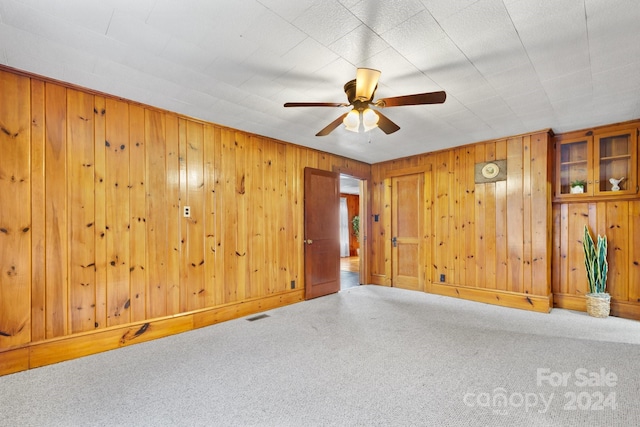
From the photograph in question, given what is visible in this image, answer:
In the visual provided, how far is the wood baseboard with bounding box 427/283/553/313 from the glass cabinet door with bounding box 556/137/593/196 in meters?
1.48

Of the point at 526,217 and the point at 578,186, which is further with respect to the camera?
the point at 526,217

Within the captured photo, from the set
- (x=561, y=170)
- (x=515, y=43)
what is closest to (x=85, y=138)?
(x=515, y=43)

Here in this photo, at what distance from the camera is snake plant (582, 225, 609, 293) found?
354cm

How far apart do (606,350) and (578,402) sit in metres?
1.17

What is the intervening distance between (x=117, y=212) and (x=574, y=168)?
18.4 ft

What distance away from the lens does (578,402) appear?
5.99ft

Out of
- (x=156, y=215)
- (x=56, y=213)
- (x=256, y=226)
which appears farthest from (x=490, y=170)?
(x=56, y=213)

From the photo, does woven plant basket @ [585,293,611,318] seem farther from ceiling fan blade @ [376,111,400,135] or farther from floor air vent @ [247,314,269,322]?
floor air vent @ [247,314,269,322]

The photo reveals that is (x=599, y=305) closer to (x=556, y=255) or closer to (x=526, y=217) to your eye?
(x=556, y=255)

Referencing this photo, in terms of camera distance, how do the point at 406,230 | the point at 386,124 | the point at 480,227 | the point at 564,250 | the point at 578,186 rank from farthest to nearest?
1. the point at 406,230
2. the point at 480,227
3. the point at 564,250
4. the point at 578,186
5. the point at 386,124

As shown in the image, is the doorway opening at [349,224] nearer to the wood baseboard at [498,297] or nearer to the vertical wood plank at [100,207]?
the wood baseboard at [498,297]

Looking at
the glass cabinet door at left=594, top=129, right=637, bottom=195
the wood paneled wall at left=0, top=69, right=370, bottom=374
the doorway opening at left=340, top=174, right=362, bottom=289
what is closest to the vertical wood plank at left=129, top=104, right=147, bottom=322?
the wood paneled wall at left=0, top=69, right=370, bottom=374

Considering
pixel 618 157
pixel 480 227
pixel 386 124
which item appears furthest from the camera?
pixel 480 227

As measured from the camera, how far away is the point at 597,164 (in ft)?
12.1
